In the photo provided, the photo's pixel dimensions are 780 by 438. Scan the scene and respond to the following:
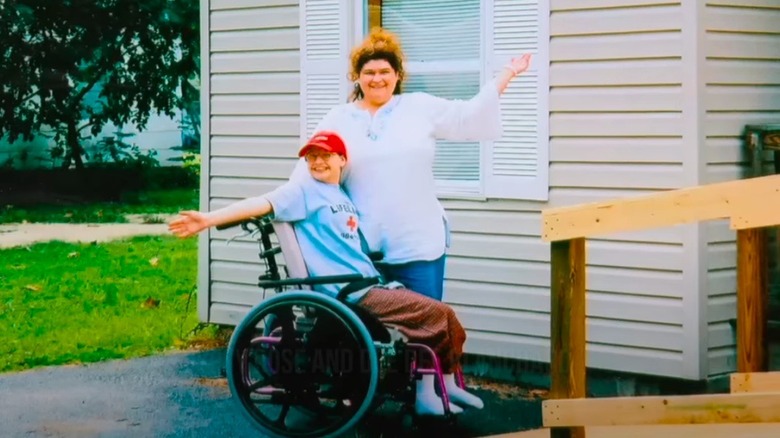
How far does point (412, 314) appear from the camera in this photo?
6.09 meters

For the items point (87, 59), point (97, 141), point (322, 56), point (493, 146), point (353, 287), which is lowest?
point (353, 287)

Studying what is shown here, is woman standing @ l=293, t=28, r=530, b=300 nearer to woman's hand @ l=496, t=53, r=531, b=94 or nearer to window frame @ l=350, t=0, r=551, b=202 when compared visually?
woman's hand @ l=496, t=53, r=531, b=94

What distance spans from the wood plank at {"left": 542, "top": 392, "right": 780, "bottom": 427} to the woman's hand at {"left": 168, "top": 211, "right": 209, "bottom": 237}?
5.63 ft

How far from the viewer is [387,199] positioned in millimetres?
6316

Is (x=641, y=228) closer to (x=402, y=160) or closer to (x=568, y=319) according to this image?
(x=568, y=319)

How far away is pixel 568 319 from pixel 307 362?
1427 mm

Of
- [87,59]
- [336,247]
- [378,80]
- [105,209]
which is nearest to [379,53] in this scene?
[378,80]

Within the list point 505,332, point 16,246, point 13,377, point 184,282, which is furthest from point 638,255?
point 16,246

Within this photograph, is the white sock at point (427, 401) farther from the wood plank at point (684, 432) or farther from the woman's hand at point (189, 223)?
the woman's hand at point (189, 223)

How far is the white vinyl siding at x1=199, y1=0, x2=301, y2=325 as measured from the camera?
28.1ft

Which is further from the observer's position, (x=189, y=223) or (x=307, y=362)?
(x=307, y=362)

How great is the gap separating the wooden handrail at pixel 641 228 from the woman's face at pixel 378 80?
1541mm

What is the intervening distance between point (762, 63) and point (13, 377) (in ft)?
15.4

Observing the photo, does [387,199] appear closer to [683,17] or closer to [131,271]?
[683,17]
